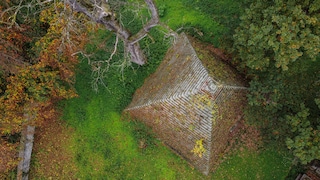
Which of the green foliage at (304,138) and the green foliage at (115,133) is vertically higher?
the green foliage at (304,138)

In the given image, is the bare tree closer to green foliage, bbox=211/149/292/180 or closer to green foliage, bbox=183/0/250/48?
green foliage, bbox=183/0/250/48

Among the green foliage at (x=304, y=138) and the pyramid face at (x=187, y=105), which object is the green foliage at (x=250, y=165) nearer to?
the pyramid face at (x=187, y=105)

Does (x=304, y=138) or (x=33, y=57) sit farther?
(x=33, y=57)

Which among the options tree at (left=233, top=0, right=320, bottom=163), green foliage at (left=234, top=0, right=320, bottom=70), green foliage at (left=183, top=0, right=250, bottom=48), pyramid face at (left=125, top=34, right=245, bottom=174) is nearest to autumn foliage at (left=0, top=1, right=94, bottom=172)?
pyramid face at (left=125, top=34, right=245, bottom=174)

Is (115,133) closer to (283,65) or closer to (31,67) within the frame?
(31,67)

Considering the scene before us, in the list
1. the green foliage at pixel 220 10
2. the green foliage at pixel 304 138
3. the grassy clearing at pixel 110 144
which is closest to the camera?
the green foliage at pixel 304 138

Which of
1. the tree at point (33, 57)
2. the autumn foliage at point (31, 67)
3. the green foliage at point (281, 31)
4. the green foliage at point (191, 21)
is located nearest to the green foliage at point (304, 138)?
the green foliage at point (281, 31)

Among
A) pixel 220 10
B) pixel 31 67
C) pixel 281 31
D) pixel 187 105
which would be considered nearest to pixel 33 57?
pixel 31 67
